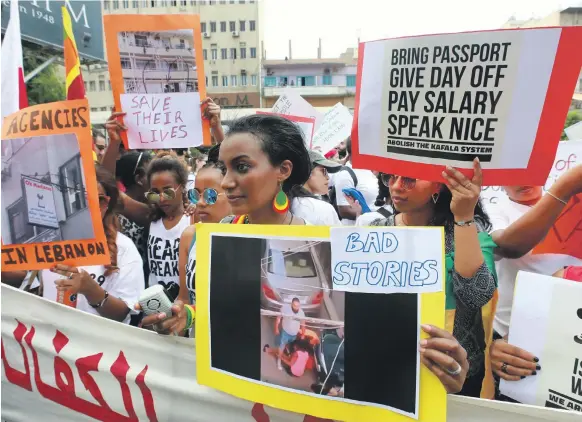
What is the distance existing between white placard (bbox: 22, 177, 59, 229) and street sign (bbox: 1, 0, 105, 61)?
54.4ft

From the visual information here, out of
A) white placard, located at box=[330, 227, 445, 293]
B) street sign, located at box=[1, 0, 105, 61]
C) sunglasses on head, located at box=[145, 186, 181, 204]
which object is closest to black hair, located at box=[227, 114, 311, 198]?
white placard, located at box=[330, 227, 445, 293]

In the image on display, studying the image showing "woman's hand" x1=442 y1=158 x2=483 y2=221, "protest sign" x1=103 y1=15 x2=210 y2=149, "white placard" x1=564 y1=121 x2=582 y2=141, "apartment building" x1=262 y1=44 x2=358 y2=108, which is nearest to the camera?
"woman's hand" x1=442 y1=158 x2=483 y2=221

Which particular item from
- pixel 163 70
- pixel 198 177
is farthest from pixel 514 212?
pixel 163 70

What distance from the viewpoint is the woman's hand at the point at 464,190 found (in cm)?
139

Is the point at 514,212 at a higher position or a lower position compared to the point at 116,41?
lower

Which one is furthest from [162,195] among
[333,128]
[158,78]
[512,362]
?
[333,128]

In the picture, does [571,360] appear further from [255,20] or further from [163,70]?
[255,20]

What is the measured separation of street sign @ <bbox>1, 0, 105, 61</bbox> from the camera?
1898 cm

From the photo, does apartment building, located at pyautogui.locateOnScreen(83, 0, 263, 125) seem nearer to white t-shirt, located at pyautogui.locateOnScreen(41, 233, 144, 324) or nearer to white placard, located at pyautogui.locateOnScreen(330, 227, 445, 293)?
white t-shirt, located at pyautogui.locateOnScreen(41, 233, 144, 324)

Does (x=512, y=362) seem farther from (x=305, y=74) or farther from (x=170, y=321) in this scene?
(x=305, y=74)

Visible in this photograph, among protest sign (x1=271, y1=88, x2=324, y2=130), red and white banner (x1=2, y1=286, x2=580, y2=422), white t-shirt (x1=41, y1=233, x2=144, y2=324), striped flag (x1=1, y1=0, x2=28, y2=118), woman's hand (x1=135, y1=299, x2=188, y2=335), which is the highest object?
striped flag (x1=1, y1=0, x2=28, y2=118)

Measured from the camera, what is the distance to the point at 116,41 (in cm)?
289

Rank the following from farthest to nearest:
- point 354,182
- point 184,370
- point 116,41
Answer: point 354,182, point 116,41, point 184,370

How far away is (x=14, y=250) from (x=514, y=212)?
7.42 ft
